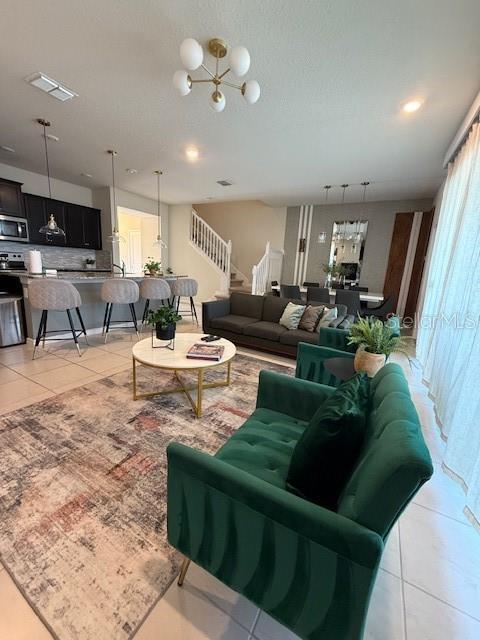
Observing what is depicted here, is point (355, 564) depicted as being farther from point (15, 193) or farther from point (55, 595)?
point (15, 193)

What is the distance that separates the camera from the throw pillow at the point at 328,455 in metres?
0.93

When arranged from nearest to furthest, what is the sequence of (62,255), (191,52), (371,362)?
(191,52), (371,362), (62,255)

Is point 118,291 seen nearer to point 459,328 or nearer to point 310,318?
point 310,318

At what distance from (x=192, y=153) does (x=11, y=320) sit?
138 inches

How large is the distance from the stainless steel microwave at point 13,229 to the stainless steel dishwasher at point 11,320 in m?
1.74

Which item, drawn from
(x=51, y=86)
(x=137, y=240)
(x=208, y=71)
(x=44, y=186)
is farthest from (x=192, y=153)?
(x=137, y=240)

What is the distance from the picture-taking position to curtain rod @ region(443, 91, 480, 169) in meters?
2.40

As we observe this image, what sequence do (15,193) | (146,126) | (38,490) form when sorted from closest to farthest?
(38,490)
(146,126)
(15,193)

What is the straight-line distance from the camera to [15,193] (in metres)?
4.79

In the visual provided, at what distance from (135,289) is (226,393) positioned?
8.17 ft

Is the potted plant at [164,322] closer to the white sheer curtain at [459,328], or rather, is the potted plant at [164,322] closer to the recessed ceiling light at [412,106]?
the white sheer curtain at [459,328]

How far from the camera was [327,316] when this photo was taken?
352 centimetres

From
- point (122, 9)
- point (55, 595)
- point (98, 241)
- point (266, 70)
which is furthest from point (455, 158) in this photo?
point (98, 241)

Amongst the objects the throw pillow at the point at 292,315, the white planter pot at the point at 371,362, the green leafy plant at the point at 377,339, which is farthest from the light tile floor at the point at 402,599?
the throw pillow at the point at 292,315
